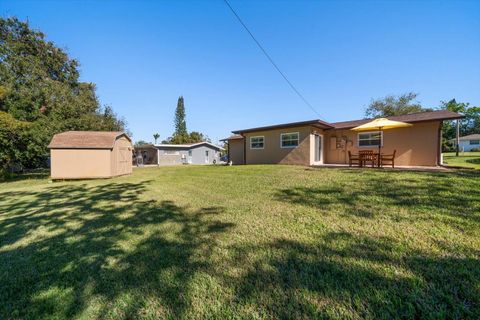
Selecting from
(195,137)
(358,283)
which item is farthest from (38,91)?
(195,137)

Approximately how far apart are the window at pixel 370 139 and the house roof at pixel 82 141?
16.5 metres

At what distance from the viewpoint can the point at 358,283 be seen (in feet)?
6.77

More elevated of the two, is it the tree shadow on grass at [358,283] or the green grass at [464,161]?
the green grass at [464,161]

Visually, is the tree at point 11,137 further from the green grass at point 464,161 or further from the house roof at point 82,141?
the green grass at point 464,161

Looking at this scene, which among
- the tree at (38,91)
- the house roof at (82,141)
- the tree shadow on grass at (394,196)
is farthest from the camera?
the tree at (38,91)

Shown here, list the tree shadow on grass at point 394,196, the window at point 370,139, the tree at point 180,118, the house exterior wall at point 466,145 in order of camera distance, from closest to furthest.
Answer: the tree shadow on grass at point 394,196, the window at point 370,139, the house exterior wall at point 466,145, the tree at point 180,118


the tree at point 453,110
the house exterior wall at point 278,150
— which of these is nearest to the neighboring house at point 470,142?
the tree at point 453,110

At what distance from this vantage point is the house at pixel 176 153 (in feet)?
96.6

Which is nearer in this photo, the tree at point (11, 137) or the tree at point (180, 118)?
the tree at point (11, 137)

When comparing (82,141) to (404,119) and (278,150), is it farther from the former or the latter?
(404,119)

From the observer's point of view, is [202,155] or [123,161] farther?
[202,155]

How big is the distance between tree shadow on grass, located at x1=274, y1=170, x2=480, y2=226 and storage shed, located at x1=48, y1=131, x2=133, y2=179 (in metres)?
12.5

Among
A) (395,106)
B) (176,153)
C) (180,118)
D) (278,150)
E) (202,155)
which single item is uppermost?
(180,118)

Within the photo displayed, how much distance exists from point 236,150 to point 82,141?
39.1ft
